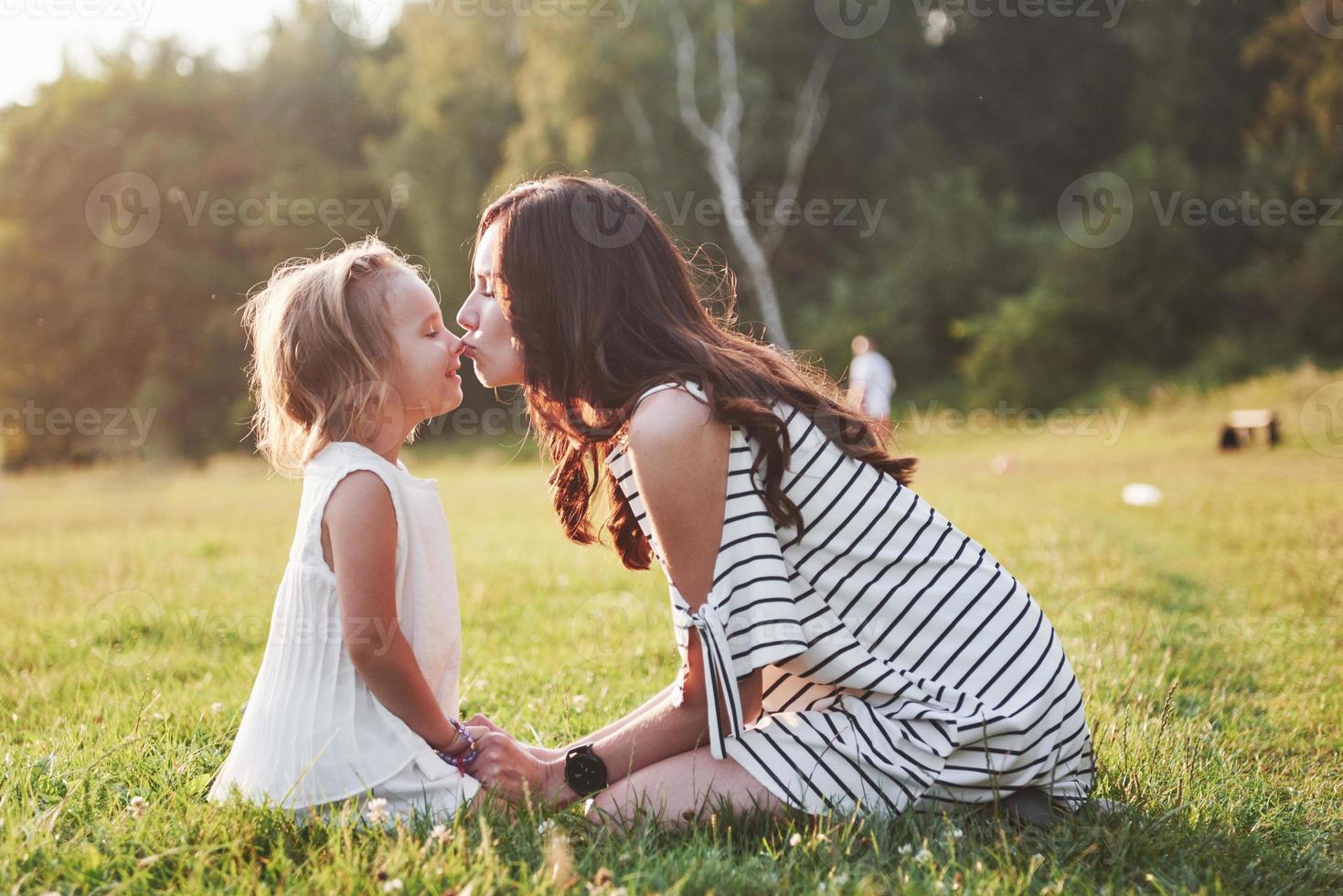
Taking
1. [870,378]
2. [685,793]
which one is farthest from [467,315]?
[870,378]

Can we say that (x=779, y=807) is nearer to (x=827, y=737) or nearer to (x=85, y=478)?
(x=827, y=737)

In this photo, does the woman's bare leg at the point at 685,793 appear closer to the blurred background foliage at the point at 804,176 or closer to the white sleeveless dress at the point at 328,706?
the white sleeveless dress at the point at 328,706

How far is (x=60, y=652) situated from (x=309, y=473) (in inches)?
104

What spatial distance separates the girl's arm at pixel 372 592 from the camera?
7.39 ft

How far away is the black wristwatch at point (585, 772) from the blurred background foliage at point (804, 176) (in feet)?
61.2

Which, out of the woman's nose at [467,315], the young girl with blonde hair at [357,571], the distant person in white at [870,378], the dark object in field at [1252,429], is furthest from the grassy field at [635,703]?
the distant person in white at [870,378]

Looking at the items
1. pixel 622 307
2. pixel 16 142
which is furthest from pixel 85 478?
pixel 622 307

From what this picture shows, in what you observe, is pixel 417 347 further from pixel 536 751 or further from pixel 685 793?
pixel 685 793

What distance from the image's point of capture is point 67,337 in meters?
31.6

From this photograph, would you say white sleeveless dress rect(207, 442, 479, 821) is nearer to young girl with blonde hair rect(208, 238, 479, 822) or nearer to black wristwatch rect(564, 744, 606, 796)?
young girl with blonde hair rect(208, 238, 479, 822)

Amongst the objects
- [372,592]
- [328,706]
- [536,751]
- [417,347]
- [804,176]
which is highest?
[804,176]

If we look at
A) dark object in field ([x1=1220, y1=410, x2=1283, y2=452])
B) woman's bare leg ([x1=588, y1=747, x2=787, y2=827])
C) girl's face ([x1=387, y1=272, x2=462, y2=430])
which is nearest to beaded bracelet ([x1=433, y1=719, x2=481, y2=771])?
woman's bare leg ([x1=588, y1=747, x2=787, y2=827])

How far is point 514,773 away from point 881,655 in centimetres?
83

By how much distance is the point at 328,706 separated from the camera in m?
2.30
